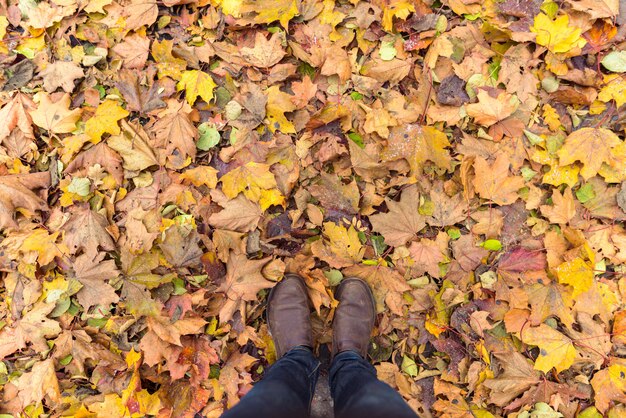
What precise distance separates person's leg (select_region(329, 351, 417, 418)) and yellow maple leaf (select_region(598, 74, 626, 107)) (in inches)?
68.3

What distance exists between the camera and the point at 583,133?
6.42ft

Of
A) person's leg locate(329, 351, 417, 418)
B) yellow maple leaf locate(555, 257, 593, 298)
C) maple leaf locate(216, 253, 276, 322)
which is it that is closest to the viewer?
person's leg locate(329, 351, 417, 418)

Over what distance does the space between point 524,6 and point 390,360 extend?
190cm

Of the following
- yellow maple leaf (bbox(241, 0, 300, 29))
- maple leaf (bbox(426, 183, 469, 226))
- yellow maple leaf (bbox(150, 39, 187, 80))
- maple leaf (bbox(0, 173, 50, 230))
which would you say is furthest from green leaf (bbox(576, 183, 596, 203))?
maple leaf (bbox(0, 173, 50, 230))

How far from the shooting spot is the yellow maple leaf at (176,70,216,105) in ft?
6.78

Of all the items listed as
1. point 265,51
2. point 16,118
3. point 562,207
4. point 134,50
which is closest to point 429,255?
point 562,207

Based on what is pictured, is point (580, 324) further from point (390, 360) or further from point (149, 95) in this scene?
point (149, 95)

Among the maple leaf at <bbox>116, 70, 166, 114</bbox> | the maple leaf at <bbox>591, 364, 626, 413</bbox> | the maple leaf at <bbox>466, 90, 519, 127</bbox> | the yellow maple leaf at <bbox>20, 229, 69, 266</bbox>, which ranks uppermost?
the maple leaf at <bbox>116, 70, 166, 114</bbox>

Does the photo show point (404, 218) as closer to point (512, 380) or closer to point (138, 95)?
point (512, 380)

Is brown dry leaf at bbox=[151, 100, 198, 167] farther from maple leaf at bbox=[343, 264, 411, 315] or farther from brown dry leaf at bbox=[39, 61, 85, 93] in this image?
maple leaf at bbox=[343, 264, 411, 315]

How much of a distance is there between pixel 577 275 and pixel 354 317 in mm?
1067

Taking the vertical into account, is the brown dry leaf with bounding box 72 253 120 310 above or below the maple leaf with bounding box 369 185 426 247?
below

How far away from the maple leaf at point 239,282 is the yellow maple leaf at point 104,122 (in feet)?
2.93

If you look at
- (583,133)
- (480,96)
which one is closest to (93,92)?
(480,96)
